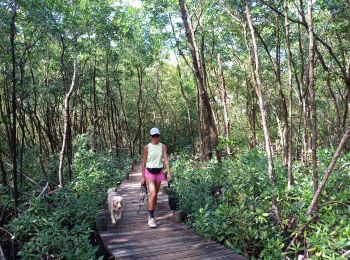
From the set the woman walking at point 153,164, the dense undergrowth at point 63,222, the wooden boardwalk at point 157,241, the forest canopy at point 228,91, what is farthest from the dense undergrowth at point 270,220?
the dense undergrowth at point 63,222

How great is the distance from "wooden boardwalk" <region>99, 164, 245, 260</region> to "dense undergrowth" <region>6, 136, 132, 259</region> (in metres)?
0.46

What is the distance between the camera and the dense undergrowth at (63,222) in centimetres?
536

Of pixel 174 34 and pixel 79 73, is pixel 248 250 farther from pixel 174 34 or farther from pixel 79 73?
pixel 79 73

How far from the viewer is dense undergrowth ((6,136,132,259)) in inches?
211

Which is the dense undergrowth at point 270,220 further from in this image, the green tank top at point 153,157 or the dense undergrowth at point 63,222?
the dense undergrowth at point 63,222

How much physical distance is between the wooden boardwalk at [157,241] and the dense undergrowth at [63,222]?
0.46m

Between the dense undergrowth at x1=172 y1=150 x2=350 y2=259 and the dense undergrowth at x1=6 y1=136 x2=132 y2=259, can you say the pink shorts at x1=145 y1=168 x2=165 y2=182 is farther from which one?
the dense undergrowth at x1=6 y1=136 x2=132 y2=259

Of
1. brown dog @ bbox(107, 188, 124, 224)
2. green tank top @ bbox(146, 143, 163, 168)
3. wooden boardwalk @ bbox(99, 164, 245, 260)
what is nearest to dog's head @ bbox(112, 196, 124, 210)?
brown dog @ bbox(107, 188, 124, 224)

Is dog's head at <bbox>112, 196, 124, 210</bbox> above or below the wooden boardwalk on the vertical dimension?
above

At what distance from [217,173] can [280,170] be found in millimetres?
1975

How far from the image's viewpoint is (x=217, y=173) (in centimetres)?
923

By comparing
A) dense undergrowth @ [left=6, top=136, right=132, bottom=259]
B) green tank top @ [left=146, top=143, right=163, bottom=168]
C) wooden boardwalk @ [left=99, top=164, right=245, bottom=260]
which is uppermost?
green tank top @ [left=146, top=143, right=163, bottom=168]

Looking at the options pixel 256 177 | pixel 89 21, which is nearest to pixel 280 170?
pixel 256 177

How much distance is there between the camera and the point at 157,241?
19.7 feet
